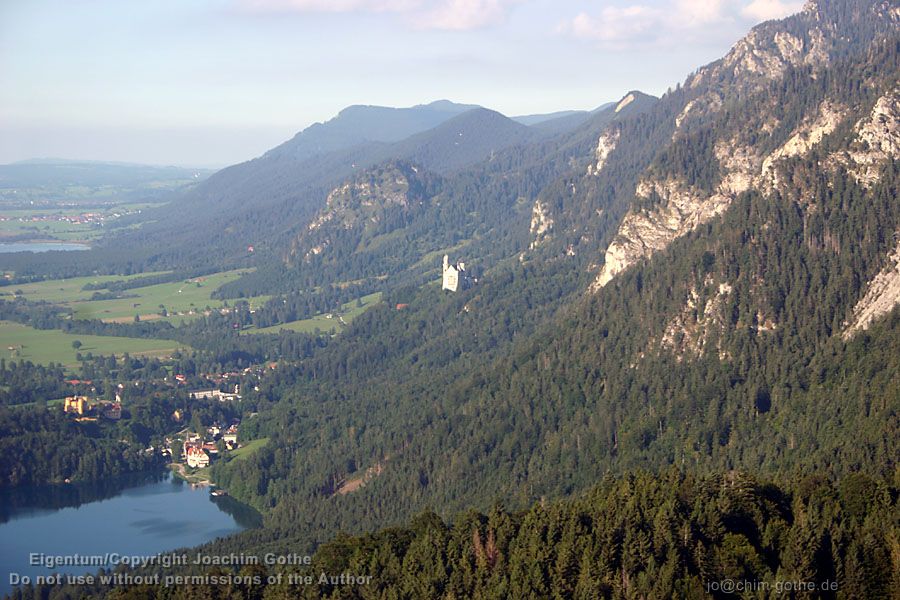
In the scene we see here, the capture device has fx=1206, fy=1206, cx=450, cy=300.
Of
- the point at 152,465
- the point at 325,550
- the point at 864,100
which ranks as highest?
the point at 864,100

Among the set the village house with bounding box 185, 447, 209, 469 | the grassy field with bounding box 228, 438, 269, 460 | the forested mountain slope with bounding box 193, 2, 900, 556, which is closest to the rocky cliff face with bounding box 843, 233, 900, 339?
the forested mountain slope with bounding box 193, 2, 900, 556

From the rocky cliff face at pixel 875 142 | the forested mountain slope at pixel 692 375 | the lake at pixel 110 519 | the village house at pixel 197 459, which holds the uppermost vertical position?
the rocky cliff face at pixel 875 142

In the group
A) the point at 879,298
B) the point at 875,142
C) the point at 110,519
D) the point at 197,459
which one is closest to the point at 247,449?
the point at 197,459

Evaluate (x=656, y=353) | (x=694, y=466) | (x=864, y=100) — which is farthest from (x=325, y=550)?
(x=864, y=100)

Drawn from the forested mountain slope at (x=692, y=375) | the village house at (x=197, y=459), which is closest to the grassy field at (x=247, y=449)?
the village house at (x=197, y=459)

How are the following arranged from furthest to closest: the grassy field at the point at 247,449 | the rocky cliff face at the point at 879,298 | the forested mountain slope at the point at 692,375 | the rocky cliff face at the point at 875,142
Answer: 1. the grassy field at the point at 247,449
2. the rocky cliff face at the point at 875,142
3. the rocky cliff face at the point at 879,298
4. the forested mountain slope at the point at 692,375

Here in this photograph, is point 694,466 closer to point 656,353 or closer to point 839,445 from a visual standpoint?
point 839,445

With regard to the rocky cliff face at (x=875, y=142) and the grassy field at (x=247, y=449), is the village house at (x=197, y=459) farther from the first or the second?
the rocky cliff face at (x=875, y=142)

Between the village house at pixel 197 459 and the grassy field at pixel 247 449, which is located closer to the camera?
the village house at pixel 197 459

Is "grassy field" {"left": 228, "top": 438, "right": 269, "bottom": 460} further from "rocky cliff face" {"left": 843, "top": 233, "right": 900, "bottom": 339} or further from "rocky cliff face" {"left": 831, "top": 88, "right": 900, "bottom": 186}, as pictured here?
"rocky cliff face" {"left": 831, "top": 88, "right": 900, "bottom": 186}
